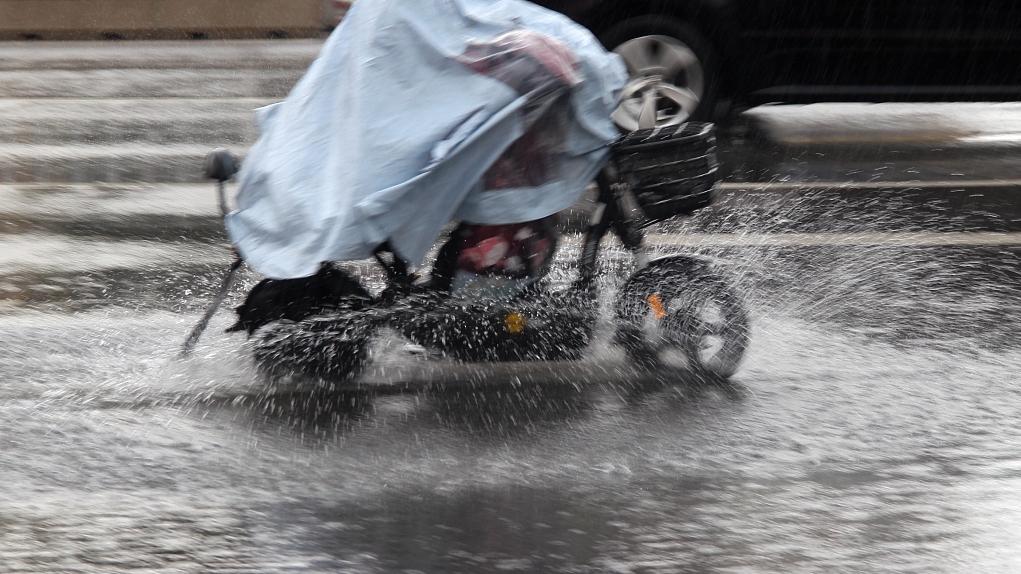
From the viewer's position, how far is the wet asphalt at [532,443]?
340 cm

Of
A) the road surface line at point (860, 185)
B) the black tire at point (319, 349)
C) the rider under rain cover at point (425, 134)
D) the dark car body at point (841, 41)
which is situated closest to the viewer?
the rider under rain cover at point (425, 134)

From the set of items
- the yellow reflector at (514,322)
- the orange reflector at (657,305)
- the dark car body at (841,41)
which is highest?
the orange reflector at (657,305)

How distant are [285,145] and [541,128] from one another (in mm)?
976

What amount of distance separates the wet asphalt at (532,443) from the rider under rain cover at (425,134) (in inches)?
22.5

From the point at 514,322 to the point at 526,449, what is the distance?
0.69 meters

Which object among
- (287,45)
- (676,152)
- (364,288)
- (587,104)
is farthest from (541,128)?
(287,45)

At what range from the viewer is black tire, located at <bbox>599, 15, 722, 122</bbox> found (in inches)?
326

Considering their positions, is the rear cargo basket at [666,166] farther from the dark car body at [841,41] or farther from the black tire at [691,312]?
the dark car body at [841,41]

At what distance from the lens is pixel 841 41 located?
27.0 feet

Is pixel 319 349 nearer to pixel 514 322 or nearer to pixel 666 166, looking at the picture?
pixel 514 322

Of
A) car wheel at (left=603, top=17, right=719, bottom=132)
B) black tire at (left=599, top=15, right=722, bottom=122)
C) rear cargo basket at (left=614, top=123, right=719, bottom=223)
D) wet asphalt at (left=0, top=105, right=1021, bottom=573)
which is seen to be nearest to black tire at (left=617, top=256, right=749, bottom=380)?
wet asphalt at (left=0, top=105, right=1021, bottom=573)

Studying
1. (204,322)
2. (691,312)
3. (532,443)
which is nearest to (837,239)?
(691,312)

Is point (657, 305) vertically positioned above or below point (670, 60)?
above

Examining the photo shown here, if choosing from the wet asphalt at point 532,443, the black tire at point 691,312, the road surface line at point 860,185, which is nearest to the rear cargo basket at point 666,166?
the black tire at point 691,312
